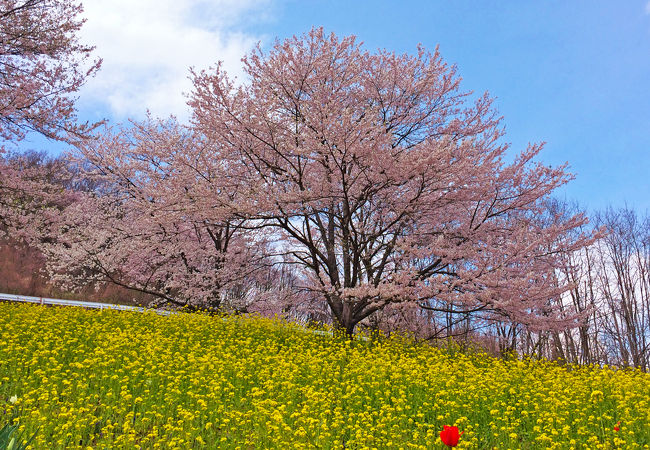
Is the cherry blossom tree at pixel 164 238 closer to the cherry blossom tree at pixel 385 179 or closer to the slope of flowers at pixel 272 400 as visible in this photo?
the cherry blossom tree at pixel 385 179

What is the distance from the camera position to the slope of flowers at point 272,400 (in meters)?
5.57

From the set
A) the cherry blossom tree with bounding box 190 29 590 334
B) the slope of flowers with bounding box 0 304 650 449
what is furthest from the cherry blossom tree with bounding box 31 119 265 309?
the slope of flowers with bounding box 0 304 650 449

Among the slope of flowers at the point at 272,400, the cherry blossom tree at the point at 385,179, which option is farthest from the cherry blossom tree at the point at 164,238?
the slope of flowers at the point at 272,400

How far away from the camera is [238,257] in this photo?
17672mm

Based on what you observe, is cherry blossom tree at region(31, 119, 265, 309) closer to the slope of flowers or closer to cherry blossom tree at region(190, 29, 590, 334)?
cherry blossom tree at region(190, 29, 590, 334)

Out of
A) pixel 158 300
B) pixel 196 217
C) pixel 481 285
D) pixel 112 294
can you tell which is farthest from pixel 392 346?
pixel 112 294

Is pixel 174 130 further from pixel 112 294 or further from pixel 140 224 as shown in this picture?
pixel 112 294

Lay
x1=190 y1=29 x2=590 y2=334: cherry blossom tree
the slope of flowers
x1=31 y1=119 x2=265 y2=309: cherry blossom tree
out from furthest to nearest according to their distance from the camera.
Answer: x1=31 y1=119 x2=265 y2=309: cherry blossom tree → x1=190 y1=29 x2=590 y2=334: cherry blossom tree → the slope of flowers

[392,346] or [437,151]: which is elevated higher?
[437,151]

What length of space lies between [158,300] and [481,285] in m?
13.5

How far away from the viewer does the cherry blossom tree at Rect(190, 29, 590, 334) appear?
11.7m

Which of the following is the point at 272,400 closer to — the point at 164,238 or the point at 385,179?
the point at 385,179

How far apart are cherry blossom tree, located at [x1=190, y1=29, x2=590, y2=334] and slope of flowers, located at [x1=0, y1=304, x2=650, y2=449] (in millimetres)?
2222

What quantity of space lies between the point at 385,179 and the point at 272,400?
766 centimetres
